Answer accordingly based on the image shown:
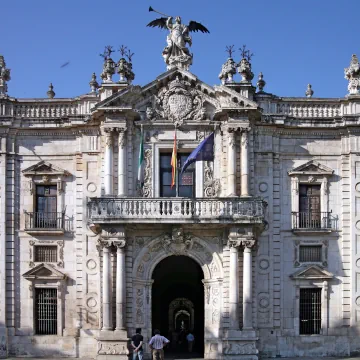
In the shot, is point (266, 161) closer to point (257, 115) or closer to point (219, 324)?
point (257, 115)

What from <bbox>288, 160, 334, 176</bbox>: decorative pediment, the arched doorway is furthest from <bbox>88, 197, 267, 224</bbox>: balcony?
the arched doorway

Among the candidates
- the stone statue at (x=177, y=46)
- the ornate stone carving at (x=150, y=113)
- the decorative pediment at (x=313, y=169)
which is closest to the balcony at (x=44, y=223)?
the ornate stone carving at (x=150, y=113)

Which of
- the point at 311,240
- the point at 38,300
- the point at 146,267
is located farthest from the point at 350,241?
the point at 38,300

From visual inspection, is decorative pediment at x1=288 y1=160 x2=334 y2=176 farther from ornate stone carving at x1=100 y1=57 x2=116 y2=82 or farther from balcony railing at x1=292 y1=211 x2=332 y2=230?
ornate stone carving at x1=100 y1=57 x2=116 y2=82

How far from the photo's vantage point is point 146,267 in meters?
35.2

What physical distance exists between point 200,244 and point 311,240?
194 inches

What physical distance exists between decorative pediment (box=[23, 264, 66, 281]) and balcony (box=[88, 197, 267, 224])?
3230mm

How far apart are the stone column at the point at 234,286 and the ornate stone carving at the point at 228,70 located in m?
7.24

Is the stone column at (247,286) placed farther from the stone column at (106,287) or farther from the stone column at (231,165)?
the stone column at (106,287)

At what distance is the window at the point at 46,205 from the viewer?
35781 millimetres

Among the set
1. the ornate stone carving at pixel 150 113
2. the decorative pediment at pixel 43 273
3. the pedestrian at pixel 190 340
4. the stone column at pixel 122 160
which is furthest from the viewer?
the pedestrian at pixel 190 340

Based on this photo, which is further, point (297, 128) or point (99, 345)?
point (297, 128)

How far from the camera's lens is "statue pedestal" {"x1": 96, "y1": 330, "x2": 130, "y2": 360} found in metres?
33.4

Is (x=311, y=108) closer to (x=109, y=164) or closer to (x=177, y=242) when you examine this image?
(x=177, y=242)
